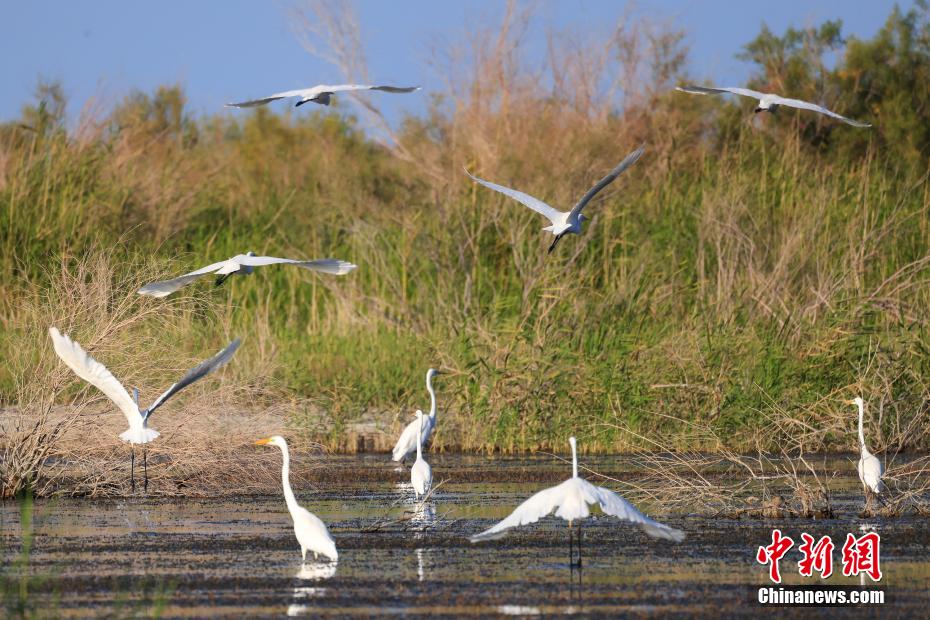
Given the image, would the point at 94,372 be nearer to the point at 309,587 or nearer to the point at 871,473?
the point at 309,587

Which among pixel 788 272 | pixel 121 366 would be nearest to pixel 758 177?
pixel 788 272

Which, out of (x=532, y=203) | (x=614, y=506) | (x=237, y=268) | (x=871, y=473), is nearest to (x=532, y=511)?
(x=614, y=506)

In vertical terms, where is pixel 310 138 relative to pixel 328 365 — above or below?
above

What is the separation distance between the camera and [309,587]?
7.98 metres

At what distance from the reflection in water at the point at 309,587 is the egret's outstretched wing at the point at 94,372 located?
284 centimetres

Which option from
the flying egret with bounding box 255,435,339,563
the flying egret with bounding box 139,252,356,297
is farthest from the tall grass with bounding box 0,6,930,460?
the flying egret with bounding box 255,435,339,563

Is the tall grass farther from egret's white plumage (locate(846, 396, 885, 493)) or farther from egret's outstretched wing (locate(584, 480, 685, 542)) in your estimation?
egret's outstretched wing (locate(584, 480, 685, 542))

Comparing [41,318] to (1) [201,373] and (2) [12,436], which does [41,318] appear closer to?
(2) [12,436]

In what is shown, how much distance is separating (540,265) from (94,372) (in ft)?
26.0

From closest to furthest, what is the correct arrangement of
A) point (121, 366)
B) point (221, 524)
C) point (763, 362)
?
point (221, 524) → point (121, 366) → point (763, 362)

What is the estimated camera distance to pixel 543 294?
54.4ft

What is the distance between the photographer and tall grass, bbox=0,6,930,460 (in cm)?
1578

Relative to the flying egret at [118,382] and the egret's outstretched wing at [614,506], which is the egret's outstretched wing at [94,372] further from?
the egret's outstretched wing at [614,506]

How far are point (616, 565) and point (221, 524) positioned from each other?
2996 mm
